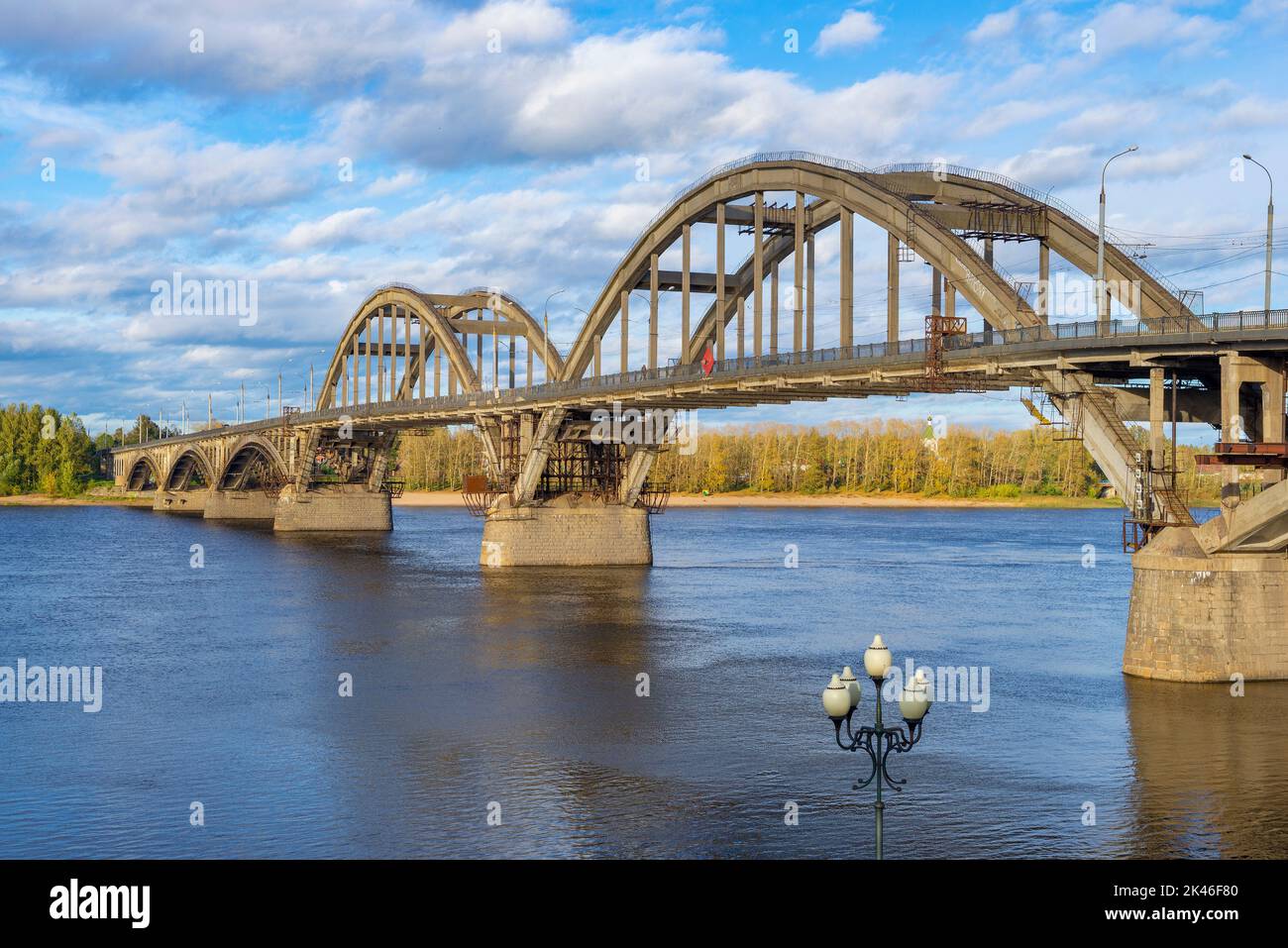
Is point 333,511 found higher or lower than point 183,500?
lower

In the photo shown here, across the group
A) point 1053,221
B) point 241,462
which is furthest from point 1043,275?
point 241,462

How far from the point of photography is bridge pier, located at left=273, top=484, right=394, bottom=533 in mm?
117625

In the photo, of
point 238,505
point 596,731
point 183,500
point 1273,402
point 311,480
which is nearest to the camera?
point 596,731

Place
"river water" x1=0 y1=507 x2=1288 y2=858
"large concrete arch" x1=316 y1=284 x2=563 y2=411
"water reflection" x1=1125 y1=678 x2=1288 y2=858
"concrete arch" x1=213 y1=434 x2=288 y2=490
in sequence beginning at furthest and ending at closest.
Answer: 1. "concrete arch" x1=213 y1=434 x2=288 y2=490
2. "large concrete arch" x1=316 y1=284 x2=563 y2=411
3. "river water" x1=0 y1=507 x2=1288 y2=858
4. "water reflection" x1=1125 y1=678 x2=1288 y2=858

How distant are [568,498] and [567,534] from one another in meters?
2.63

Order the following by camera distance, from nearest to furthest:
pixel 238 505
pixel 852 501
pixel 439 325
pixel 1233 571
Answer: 1. pixel 1233 571
2. pixel 439 325
3. pixel 238 505
4. pixel 852 501

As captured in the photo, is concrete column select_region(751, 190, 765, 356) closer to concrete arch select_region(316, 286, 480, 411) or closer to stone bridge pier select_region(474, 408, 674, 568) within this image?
stone bridge pier select_region(474, 408, 674, 568)

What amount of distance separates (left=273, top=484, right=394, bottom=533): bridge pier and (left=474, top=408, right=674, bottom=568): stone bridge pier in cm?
4235

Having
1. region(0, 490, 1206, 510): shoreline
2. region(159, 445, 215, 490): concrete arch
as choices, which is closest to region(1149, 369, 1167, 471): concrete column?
region(0, 490, 1206, 510): shoreline

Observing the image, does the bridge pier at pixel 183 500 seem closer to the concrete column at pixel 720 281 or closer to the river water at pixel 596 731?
the river water at pixel 596 731

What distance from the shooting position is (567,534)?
247 feet

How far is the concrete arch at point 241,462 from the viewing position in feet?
448

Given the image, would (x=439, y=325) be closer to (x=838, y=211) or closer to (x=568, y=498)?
(x=568, y=498)
